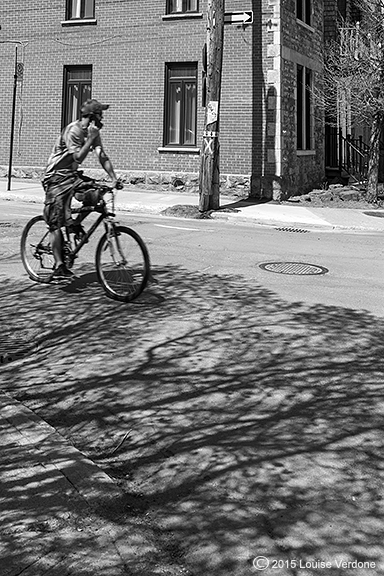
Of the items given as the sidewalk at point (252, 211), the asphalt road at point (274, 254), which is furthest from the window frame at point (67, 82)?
the asphalt road at point (274, 254)

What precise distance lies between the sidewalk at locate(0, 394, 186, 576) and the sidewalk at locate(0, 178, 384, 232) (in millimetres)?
11634

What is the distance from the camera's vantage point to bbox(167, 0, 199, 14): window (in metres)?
19.7

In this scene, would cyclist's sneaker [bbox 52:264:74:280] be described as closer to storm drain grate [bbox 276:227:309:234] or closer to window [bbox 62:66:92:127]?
storm drain grate [bbox 276:227:309:234]

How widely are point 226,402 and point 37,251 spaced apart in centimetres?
386

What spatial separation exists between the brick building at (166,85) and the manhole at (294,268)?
381 inches

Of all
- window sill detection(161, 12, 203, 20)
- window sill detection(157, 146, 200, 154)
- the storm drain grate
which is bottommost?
the storm drain grate

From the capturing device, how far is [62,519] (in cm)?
306

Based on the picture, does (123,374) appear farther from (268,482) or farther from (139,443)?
(268,482)

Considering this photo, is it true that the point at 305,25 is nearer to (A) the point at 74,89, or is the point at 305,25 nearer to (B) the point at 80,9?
(B) the point at 80,9

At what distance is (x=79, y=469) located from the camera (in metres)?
3.50

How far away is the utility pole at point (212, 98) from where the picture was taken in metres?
14.9

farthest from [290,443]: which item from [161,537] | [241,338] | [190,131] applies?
[190,131]

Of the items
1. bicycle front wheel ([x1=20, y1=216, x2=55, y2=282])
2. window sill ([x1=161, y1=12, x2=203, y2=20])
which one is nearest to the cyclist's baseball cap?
bicycle front wheel ([x1=20, y1=216, x2=55, y2=282])

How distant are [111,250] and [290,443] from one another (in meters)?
3.50
